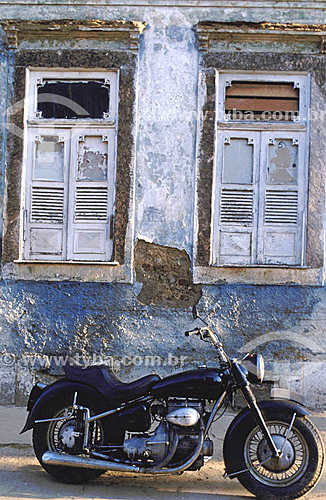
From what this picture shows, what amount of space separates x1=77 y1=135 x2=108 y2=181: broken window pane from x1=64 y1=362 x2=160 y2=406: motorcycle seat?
3.61m

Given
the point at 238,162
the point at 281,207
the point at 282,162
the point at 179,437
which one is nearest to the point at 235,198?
the point at 238,162

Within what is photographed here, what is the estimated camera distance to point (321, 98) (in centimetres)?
800

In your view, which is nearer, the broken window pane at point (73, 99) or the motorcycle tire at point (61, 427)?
the motorcycle tire at point (61, 427)

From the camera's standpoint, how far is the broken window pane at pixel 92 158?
26.8 feet

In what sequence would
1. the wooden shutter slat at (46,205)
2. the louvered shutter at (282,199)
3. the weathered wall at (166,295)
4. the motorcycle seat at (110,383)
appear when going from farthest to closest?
the wooden shutter slat at (46,205) → the louvered shutter at (282,199) → the weathered wall at (166,295) → the motorcycle seat at (110,383)

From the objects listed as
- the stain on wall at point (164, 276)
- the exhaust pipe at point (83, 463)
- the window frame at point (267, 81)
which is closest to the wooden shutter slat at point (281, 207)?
the window frame at point (267, 81)

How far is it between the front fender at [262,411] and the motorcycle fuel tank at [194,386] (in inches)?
9.1

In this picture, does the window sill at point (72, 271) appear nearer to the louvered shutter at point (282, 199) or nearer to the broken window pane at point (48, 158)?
the broken window pane at point (48, 158)

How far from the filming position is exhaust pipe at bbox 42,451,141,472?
472 centimetres

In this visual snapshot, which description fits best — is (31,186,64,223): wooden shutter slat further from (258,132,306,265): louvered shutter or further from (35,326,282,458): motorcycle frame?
(35,326,282,458): motorcycle frame

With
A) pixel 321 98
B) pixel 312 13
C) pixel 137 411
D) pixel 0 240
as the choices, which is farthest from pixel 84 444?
pixel 312 13

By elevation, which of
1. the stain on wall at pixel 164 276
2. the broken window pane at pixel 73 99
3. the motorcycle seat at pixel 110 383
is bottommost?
the motorcycle seat at pixel 110 383

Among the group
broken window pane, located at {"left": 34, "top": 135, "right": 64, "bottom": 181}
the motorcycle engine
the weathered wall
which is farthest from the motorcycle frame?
broken window pane, located at {"left": 34, "top": 135, "right": 64, "bottom": 181}

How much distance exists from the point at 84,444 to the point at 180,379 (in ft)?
2.76
